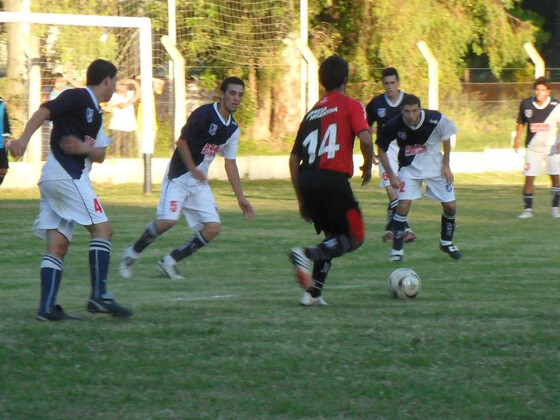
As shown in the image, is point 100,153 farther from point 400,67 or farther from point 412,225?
point 400,67

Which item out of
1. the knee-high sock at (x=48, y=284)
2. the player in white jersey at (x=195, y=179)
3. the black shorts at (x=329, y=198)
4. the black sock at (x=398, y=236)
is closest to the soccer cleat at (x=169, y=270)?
the player in white jersey at (x=195, y=179)

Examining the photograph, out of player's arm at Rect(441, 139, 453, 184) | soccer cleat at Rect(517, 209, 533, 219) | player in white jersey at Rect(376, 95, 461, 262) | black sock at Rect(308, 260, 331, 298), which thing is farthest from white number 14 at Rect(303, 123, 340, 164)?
soccer cleat at Rect(517, 209, 533, 219)

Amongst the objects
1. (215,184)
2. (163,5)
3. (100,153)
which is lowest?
(215,184)

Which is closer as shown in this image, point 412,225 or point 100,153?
point 100,153

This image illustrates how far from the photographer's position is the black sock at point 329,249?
7645mm

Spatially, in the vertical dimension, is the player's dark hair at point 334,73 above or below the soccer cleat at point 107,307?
above

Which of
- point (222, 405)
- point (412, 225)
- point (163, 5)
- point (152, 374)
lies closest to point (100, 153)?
point (152, 374)

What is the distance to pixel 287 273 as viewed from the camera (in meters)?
9.99

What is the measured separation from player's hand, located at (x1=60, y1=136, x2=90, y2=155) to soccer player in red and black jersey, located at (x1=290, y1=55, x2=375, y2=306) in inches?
64.8

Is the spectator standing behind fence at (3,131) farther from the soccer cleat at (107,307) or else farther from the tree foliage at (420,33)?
the tree foliage at (420,33)

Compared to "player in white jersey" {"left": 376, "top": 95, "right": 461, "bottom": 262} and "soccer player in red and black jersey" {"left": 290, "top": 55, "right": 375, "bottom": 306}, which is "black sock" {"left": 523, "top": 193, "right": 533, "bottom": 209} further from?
"soccer player in red and black jersey" {"left": 290, "top": 55, "right": 375, "bottom": 306}

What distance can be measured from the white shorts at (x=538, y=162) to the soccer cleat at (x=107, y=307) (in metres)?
9.81

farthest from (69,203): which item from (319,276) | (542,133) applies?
(542,133)

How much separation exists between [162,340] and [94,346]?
41 centimetres
